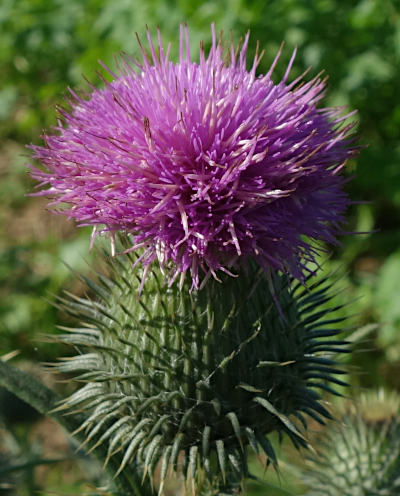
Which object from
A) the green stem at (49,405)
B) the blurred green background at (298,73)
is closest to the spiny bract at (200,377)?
the green stem at (49,405)

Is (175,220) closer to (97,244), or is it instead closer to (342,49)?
(97,244)

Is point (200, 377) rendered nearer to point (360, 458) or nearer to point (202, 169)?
point (202, 169)

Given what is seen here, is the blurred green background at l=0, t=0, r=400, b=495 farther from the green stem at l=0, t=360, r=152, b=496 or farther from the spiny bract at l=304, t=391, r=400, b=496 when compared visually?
the green stem at l=0, t=360, r=152, b=496

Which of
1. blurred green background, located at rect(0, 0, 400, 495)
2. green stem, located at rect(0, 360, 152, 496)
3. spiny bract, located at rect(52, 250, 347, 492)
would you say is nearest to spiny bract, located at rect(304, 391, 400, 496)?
spiny bract, located at rect(52, 250, 347, 492)

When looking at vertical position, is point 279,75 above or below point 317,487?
above

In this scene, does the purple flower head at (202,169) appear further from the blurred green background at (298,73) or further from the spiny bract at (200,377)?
the blurred green background at (298,73)

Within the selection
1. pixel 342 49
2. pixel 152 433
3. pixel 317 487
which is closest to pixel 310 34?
pixel 342 49
